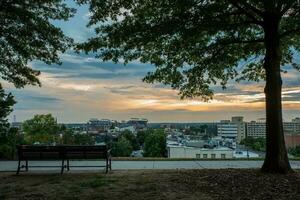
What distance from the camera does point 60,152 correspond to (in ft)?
48.5

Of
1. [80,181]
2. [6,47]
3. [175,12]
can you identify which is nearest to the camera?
[80,181]

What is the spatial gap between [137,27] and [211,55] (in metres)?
3.09

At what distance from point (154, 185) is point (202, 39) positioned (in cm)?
641

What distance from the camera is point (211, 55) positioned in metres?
16.0

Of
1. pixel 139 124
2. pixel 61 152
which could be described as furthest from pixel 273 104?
pixel 139 124

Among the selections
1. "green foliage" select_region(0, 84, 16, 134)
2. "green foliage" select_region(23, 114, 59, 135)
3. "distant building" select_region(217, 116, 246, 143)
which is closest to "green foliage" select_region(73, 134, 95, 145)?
"green foliage" select_region(23, 114, 59, 135)

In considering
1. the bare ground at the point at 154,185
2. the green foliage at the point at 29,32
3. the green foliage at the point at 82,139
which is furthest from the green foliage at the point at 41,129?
the bare ground at the point at 154,185

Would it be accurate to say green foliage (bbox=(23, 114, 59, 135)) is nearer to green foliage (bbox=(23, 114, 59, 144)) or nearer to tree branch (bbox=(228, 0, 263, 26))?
green foliage (bbox=(23, 114, 59, 144))

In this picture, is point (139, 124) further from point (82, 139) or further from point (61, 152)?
point (61, 152)

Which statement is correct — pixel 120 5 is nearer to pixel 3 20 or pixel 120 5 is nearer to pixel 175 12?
pixel 175 12

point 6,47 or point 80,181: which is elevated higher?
point 6,47

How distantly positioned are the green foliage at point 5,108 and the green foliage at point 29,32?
3285 mm

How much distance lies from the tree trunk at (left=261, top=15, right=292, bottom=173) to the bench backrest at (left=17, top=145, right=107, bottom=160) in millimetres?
5131

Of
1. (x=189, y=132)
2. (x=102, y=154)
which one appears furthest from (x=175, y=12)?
(x=189, y=132)
